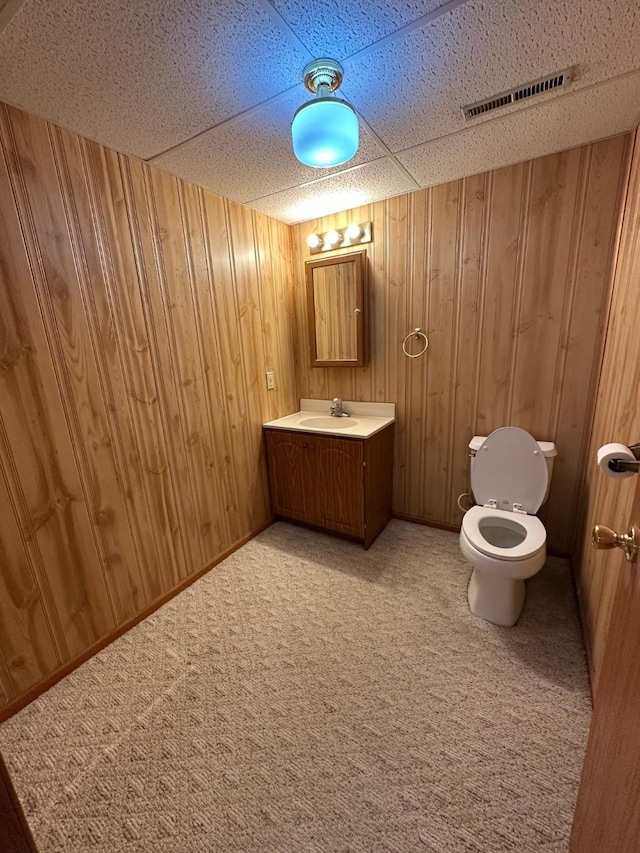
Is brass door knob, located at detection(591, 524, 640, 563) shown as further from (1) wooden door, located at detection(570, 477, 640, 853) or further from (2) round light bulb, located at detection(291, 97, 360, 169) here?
(2) round light bulb, located at detection(291, 97, 360, 169)

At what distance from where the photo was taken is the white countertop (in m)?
2.35

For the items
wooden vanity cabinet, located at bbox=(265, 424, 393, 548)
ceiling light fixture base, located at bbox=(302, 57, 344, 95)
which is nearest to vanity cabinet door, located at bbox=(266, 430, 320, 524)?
wooden vanity cabinet, located at bbox=(265, 424, 393, 548)

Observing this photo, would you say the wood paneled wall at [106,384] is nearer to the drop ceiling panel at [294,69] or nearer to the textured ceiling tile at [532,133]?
the drop ceiling panel at [294,69]

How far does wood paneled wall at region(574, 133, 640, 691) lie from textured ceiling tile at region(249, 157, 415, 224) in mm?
1108

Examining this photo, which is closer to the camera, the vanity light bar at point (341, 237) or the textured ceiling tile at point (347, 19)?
the textured ceiling tile at point (347, 19)

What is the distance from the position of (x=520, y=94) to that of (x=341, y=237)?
1260 mm

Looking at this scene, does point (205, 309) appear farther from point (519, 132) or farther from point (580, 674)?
point (580, 674)

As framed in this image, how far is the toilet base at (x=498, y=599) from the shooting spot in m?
1.64

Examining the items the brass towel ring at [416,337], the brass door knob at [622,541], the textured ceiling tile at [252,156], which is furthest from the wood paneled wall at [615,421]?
the textured ceiling tile at [252,156]

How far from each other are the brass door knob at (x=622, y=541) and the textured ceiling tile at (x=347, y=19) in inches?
56.5

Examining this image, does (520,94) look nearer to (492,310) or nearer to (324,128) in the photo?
(324,128)

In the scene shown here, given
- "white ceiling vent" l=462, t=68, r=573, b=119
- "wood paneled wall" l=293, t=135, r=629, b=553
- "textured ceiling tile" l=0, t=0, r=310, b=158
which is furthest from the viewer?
"wood paneled wall" l=293, t=135, r=629, b=553

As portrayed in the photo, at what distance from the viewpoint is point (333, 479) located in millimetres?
2273

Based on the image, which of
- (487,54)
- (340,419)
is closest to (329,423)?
(340,419)
